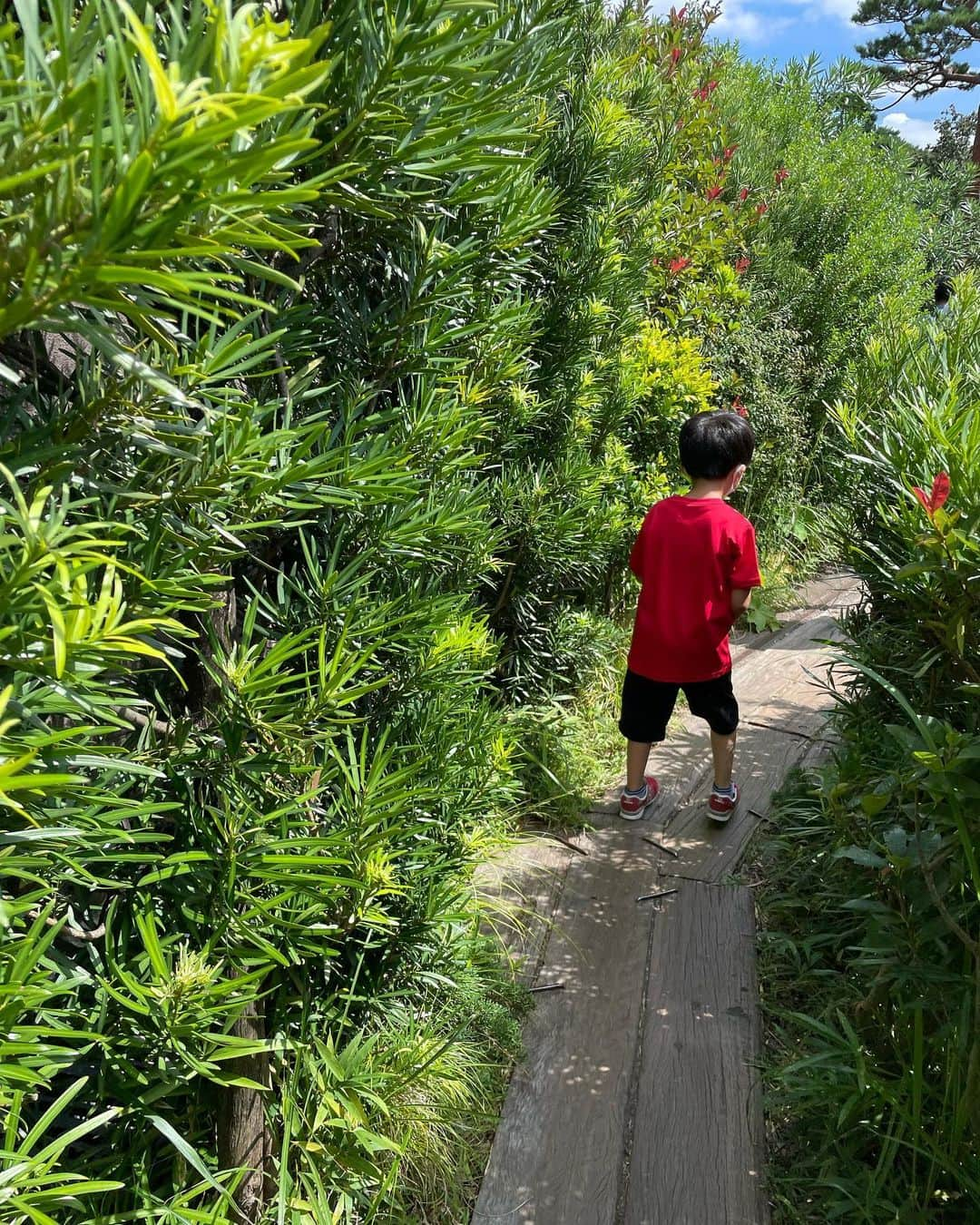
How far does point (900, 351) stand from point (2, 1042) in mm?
2988

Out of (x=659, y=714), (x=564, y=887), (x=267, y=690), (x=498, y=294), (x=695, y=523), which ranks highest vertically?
(x=498, y=294)

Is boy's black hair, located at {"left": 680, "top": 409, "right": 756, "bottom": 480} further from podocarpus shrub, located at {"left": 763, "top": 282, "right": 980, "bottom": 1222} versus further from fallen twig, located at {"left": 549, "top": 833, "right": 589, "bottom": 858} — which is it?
fallen twig, located at {"left": 549, "top": 833, "right": 589, "bottom": 858}

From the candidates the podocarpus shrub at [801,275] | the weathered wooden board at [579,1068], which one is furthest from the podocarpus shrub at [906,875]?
the podocarpus shrub at [801,275]

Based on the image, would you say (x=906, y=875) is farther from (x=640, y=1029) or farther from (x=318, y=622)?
(x=318, y=622)

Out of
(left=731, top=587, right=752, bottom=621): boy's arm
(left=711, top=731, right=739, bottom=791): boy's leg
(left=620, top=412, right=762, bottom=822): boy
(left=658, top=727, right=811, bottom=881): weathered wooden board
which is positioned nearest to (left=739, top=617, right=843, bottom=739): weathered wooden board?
(left=658, top=727, right=811, bottom=881): weathered wooden board

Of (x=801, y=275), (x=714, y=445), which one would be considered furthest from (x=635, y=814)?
(x=801, y=275)

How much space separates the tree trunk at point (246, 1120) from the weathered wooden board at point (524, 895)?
Result: 1.03 m

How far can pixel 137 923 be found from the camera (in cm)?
122

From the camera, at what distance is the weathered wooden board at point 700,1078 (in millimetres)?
2014

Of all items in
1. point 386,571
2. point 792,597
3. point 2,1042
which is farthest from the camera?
point 792,597

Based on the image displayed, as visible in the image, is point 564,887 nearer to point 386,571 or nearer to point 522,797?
point 522,797

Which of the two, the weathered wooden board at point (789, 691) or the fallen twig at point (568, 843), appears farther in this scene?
the weathered wooden board at point (789, 691)

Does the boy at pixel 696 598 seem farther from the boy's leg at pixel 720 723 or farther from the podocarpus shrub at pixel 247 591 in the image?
the podocarpus shrub at pixel 247 591

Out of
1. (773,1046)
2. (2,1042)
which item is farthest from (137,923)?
(773,1046)
